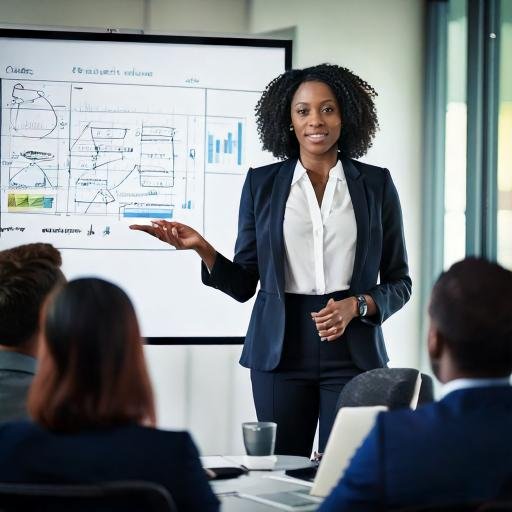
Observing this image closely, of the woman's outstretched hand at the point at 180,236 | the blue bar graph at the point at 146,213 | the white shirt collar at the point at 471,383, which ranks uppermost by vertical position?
the blue bar graph at the point at 146,213

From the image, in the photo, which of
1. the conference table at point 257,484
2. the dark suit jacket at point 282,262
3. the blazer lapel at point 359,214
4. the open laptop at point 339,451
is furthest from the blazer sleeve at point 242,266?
the open laptop at point 339,451

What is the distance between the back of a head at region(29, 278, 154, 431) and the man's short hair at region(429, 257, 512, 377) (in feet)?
1.71

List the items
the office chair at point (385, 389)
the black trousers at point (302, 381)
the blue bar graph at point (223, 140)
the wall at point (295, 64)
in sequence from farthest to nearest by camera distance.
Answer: the wall at point (295, 64) < the blue bar graph at point (223, 140) < the black trousers at point (302, 381) < the office chair at point (385, 389)

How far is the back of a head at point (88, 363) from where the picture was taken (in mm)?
1433

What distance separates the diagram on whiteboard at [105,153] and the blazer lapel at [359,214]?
1.29 meters

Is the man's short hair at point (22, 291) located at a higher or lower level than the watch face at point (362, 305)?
higher

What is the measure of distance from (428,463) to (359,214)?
1680 mm

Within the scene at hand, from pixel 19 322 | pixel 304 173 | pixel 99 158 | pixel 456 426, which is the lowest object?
pixel 456 426

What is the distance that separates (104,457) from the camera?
4.56 ft

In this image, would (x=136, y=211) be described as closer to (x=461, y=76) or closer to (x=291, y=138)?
(x=291, y=138)

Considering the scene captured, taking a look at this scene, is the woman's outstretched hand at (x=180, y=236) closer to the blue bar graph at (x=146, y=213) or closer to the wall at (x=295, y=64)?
the blue bar graph at (x=146, y=213)

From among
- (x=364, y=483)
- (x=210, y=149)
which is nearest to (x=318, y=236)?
(x=210, y=149)

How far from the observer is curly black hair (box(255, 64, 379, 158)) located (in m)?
3.17

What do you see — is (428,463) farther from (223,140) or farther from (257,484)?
(223,140)
